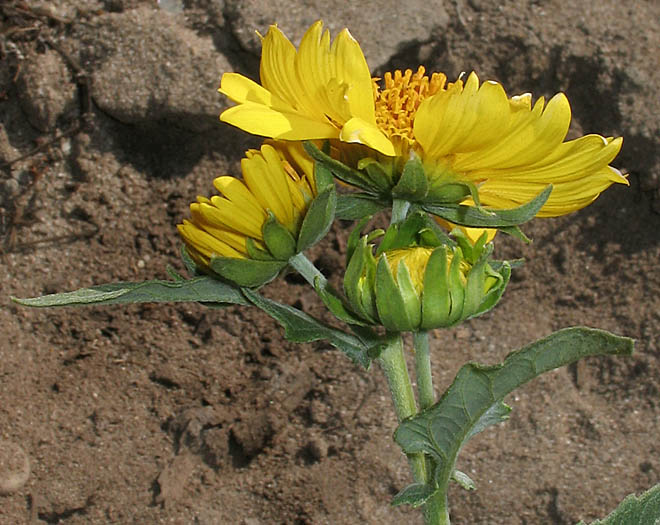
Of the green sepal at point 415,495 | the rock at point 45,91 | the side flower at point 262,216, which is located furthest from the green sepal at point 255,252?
the rock at point 45,91

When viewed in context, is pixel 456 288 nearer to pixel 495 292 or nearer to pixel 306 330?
pixel 495 292

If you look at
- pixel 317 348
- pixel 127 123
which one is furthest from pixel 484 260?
pixel 127 123

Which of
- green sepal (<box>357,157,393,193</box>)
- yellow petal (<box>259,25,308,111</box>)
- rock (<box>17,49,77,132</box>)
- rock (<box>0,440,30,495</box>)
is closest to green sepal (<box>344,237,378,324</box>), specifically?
green sepal (<box>357,157,393,193</box>)

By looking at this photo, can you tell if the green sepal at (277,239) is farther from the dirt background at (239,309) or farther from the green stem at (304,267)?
the dirt background at (239,309)

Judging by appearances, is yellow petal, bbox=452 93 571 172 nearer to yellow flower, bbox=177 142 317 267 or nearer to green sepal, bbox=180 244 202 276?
yellow flower, bbox=177 142 317 267

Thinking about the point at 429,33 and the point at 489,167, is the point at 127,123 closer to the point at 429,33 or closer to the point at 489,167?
the point at 429,33

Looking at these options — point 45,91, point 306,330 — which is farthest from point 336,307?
point 45,91
